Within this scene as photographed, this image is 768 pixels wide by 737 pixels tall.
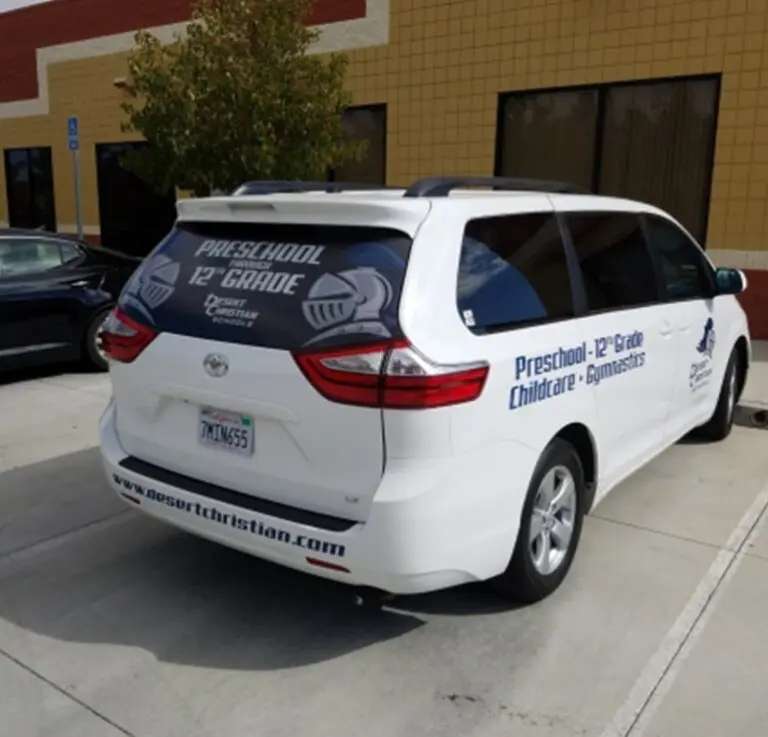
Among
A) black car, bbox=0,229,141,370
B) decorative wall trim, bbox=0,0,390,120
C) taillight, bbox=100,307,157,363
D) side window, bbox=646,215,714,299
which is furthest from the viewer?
decorative wall trim, bbox=0,0,390,120

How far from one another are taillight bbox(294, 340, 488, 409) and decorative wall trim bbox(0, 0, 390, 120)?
383 inches

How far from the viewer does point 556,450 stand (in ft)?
11.2

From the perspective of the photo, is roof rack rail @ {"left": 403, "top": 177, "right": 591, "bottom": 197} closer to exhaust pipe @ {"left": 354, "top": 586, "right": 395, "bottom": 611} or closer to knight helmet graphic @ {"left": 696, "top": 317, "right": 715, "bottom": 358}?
knight helmet graphic @ {"left": 696, "top": 317, "right": 715, "bottom": 358}

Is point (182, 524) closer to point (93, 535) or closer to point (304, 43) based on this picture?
point (93, 535)

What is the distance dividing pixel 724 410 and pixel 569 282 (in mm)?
2828

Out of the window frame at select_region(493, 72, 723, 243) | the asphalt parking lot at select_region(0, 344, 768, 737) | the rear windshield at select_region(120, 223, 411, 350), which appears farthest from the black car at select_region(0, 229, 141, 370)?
the window frame at select_region(493, 72, 723, 243)

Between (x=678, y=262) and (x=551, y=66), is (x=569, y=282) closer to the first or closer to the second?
(x=678, y=262)

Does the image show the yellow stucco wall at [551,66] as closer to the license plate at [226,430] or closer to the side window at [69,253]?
the side window at [69,253]

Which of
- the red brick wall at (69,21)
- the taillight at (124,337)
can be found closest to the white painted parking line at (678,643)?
the taillight at (124,337)

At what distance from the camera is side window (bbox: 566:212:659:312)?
3.83 meters

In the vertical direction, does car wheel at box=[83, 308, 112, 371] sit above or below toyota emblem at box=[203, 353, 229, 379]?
below

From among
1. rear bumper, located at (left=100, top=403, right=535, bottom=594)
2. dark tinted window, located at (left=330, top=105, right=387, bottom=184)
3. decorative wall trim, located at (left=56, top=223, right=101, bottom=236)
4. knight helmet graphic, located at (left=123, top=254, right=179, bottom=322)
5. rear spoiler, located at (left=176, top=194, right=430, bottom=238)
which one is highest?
dark tinted window, located at (left=330, top=105, right=387, bottom=184)

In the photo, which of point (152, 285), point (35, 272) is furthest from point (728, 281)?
point (35, 272)

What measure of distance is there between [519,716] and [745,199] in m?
7.87
